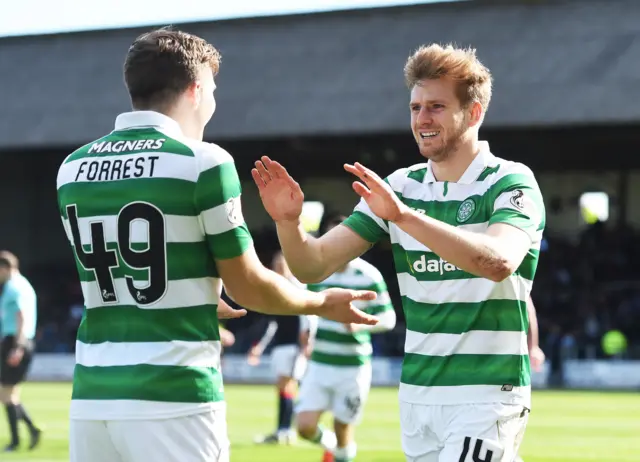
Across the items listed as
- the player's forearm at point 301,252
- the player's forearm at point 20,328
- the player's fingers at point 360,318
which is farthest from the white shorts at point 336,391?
the player's fingers at point 360,318

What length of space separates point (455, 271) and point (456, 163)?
52 cm

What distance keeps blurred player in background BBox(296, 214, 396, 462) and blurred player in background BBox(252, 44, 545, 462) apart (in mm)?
5542

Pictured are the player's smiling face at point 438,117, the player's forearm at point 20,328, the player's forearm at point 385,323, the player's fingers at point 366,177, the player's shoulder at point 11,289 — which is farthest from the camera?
the player's shoulder at point 11,289

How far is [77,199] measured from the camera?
12.5 ft

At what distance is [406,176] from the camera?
197 inches

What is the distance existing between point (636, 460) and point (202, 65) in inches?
365

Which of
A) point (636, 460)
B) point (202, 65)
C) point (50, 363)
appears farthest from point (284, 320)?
point (50, 363)

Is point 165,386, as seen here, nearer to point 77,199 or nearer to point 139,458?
point 139,458

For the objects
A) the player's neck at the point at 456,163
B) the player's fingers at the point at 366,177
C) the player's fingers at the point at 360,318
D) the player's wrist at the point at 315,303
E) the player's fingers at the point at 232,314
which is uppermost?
the player's neck at the point at 456,163

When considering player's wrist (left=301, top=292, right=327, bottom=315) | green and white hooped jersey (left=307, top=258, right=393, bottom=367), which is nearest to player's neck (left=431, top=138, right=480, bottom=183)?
player's wrist (left=301, top=292, right=327, bottom=315)

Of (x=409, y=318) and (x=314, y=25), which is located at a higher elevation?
(x=314, y=25)

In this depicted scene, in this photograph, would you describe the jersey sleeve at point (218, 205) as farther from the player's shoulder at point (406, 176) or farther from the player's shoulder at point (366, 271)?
the player's shoulder at point (366, 271)

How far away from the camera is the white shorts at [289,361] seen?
13.5 meters

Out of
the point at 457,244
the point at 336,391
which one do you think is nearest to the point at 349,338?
the point at 336,391
